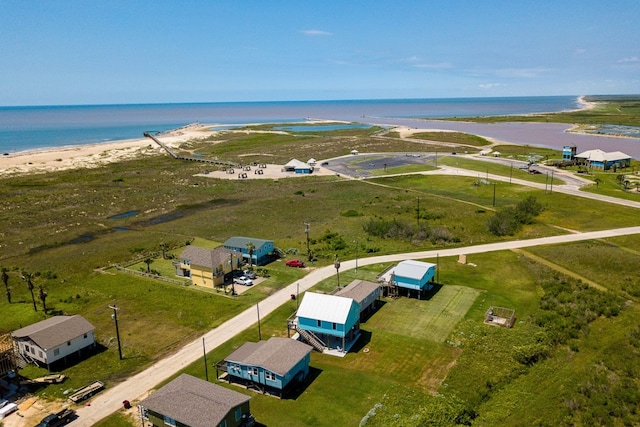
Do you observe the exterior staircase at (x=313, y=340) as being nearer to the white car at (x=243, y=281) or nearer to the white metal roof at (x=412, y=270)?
the white metal roof at (x=412, y=270)

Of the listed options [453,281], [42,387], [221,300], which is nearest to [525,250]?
[453,281]

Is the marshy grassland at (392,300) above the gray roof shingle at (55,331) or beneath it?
beneath

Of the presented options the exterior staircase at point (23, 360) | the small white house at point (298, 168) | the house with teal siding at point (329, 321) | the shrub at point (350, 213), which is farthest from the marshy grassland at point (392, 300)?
the small white house at point (298, 168)

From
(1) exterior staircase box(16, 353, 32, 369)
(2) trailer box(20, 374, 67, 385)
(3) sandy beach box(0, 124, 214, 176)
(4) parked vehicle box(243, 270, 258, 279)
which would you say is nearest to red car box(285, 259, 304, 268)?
(4) parked vehicle box(243, 270, 258, 279)

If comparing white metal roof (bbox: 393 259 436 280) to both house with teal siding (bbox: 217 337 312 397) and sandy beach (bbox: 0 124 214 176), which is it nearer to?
house with teal siding (bbox: 217 337 312 397)

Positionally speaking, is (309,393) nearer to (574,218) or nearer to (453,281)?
(453,281)
